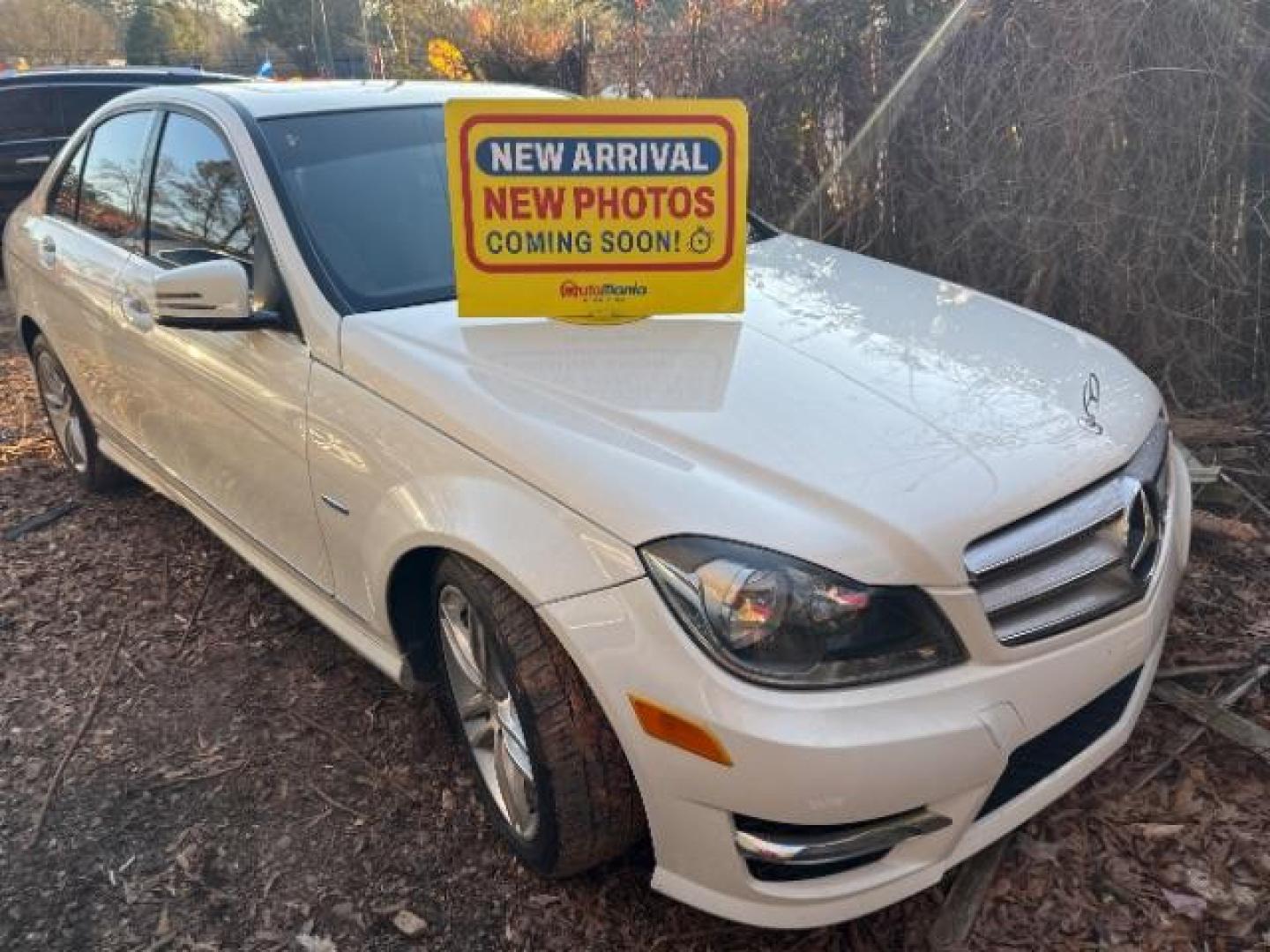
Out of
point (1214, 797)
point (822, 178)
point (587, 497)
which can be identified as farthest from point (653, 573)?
point (822, 178)

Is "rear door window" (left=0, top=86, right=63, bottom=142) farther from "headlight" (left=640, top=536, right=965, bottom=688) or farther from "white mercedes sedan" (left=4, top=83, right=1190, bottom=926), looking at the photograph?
"headlight" (left=640, top=536, right=965, bottom=688)

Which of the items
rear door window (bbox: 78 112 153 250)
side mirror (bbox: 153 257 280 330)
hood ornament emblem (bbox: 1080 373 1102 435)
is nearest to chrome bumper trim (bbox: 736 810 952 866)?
hood ornament emblem (bbox: 1080 373 1102 435)

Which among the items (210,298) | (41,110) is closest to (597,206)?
(210,298)

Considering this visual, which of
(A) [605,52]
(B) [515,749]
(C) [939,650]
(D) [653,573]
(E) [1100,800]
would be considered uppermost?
(A) [605,52]

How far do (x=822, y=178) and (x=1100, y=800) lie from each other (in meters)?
4.24

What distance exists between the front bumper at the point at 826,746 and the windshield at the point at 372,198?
1.19 m

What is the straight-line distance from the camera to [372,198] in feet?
9.87

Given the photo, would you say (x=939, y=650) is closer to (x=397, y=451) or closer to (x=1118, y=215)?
(x=397, y=451)

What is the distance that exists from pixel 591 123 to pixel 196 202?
139 centimetres

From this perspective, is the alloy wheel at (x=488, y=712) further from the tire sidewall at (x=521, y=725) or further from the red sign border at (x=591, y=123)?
the red sign border at (x=591, y=123)

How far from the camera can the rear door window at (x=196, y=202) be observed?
3029 mm

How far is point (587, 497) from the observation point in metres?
2.01

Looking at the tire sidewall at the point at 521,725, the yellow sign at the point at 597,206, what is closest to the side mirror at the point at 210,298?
the yellow sign at the point at 597,206

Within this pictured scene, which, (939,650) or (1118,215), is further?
(1118,215)
